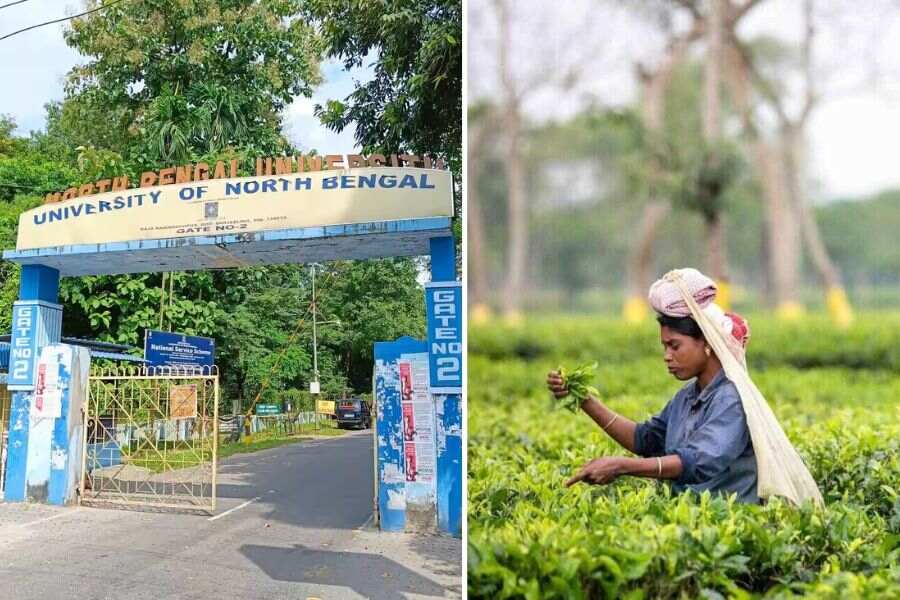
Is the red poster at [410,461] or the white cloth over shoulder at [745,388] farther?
the red poster at [410,461]

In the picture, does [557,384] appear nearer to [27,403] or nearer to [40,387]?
[40,387]

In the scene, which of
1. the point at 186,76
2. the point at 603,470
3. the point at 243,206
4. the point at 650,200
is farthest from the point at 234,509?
the point at 186,76

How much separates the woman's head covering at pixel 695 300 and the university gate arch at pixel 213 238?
2987 mm

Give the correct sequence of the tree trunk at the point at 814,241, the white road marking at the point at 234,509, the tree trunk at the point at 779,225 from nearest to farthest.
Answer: the tree trunk at the point at 814,241 < the tree trunk at the point at 779,225 < the white road marking at the point at 234,509

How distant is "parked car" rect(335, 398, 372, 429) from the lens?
706 inches

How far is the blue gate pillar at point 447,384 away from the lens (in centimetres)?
472

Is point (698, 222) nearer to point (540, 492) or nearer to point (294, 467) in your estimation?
point (540, 492)

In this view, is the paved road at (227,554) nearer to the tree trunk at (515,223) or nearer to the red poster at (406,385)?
the red poster at (406,385)

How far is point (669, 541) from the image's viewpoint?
136 cm

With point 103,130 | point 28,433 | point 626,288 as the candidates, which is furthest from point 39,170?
point 626,288

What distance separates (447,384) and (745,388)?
10.3 ft

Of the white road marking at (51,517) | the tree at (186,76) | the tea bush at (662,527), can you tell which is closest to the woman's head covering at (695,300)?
the tea bush at (662,527)

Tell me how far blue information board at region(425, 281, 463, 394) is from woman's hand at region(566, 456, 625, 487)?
3.09 meters

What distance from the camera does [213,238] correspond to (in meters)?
5.59
